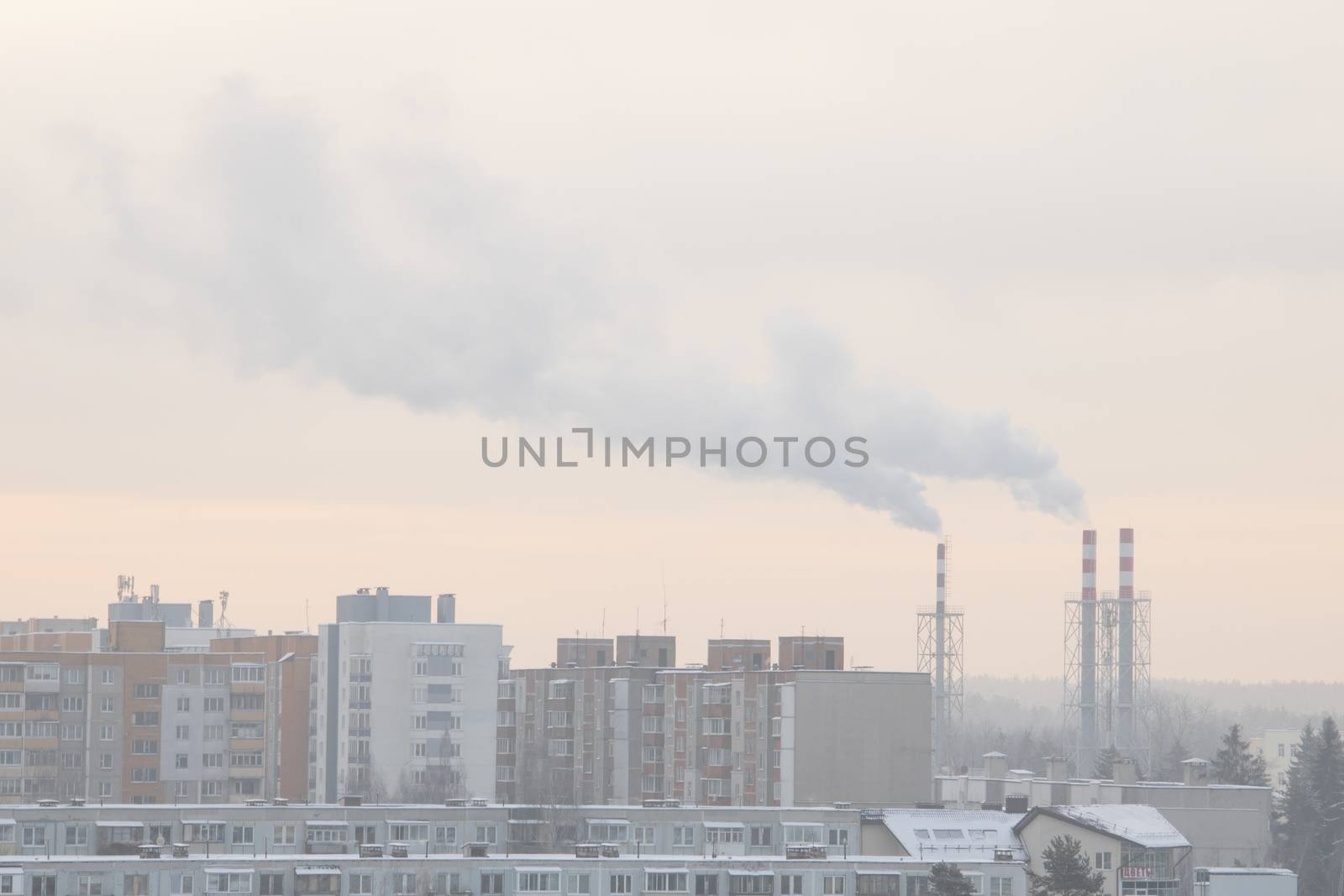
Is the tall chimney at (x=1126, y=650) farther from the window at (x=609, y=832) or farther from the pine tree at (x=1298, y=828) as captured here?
the window at (x=609, y=832)

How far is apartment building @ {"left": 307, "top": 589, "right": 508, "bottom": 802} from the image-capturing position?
100 meters

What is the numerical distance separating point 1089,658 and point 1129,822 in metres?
82.7

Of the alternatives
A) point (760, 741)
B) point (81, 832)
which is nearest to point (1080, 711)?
point (760, 741)

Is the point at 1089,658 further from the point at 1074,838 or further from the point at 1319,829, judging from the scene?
the point at 1074,838

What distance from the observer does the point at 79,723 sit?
9625cm

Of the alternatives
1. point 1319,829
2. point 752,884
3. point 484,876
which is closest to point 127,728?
point 484,876

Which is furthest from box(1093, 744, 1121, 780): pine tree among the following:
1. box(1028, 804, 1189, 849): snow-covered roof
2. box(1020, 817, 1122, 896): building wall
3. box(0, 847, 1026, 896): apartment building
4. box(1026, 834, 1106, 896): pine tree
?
box(0, 847, 1026, 896): apartment building

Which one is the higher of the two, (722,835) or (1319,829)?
(722,835)

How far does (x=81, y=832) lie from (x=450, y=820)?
1080cm

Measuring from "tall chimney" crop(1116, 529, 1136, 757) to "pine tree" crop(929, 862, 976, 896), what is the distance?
290 ft

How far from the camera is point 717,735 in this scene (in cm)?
9831

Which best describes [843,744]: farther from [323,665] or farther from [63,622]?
[63,622]

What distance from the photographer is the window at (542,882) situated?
6241 cm

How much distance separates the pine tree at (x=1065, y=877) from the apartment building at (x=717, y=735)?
68.4 feet
